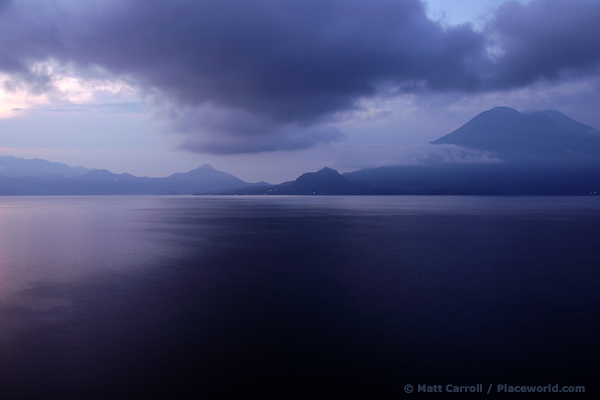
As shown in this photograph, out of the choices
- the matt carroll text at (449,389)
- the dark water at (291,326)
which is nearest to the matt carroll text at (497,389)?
the matt carroll text at (449,389)

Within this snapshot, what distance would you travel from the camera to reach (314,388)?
895cm

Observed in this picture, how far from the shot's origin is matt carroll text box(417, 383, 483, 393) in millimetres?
8938

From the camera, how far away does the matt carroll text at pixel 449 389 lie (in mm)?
8938

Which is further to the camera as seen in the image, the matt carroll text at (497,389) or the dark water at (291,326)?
the dark water at (291,326)

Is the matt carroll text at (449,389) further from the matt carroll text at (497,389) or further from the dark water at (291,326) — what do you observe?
the dark water at (291,326)

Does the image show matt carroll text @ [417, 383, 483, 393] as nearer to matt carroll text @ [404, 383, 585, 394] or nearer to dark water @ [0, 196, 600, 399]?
matt carroll text @ [404, 383, 585, 394]

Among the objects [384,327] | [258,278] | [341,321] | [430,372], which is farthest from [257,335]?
[258,278]

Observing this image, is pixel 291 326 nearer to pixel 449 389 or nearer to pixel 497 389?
pixel 449 389

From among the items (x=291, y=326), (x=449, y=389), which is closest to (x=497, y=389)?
(x=449, y=389)

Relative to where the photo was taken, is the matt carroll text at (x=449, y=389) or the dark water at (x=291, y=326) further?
the dark water at (x=291, y=326)

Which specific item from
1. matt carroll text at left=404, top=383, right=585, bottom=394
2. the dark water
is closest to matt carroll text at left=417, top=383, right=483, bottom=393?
matt carroll text at left=404, top=383, right=585, bottom=394

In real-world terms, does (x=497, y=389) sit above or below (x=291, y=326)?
below

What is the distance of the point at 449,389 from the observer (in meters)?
9.02

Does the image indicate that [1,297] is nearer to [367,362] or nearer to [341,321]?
[341,321]
